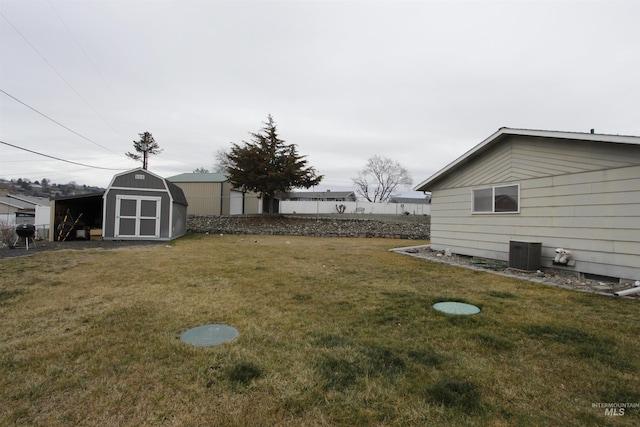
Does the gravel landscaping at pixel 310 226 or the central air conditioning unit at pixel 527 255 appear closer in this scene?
the central air conditioning unit at pixel 527 255

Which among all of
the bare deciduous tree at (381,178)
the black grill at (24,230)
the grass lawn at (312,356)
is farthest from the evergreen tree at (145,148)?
the grass lawn at (312,356)

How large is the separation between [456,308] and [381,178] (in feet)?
153

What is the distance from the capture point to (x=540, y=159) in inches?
281

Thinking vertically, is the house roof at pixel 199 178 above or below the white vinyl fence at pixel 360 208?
above

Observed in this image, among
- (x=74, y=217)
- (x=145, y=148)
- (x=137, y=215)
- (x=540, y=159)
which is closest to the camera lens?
(x=540, y=159)

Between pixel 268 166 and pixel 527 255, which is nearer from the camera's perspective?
pixel 527 255

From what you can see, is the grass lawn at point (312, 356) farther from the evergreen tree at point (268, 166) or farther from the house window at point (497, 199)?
the evergreen tree at point (268, 166)

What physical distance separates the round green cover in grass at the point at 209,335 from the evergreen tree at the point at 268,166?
15.8 meters

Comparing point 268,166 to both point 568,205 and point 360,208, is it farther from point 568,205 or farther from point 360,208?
point 568,205

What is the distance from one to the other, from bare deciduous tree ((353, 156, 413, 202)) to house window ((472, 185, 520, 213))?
40.8 m

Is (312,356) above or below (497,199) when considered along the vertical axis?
below

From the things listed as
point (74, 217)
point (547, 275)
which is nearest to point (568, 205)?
point (547, 275)

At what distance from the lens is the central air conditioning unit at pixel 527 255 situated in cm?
688

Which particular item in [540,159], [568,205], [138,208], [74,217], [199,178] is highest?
[199,178]
